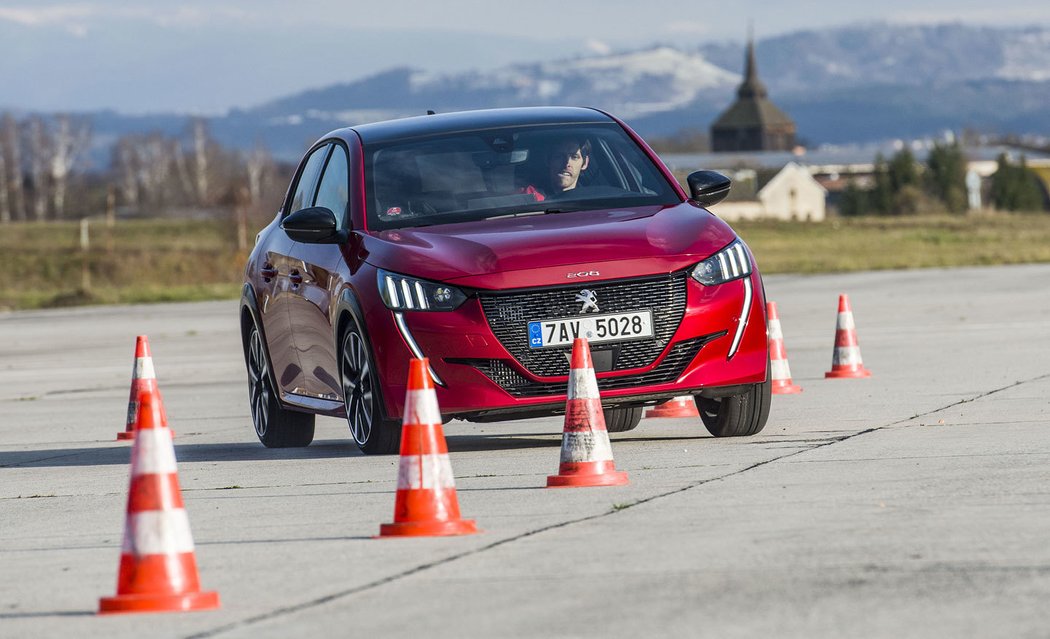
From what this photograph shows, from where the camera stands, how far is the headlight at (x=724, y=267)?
9.38 m

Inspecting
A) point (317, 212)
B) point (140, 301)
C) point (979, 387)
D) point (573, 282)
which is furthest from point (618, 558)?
point (140, 301)

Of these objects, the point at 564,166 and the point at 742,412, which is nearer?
the point at 742,412

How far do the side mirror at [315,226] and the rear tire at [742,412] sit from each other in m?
2.09

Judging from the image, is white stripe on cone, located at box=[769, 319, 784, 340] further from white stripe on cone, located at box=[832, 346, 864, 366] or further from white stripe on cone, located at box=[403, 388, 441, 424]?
white stripe on cone, located at box=[403, 388, 441, 424]

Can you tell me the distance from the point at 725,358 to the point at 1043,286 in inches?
891

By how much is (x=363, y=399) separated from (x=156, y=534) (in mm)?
4032

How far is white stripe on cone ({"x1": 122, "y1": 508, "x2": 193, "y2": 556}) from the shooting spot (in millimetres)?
5734

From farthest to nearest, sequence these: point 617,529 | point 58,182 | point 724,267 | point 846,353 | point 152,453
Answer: point 58,182 → point 846,353 → point 724,267 → point 617,529 → point 152,453

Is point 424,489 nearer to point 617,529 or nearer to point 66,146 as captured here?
point 617,529

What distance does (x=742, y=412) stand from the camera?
395 inches

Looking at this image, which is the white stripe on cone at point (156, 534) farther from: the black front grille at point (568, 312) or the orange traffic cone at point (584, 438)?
the black front grille at point (568, 312)

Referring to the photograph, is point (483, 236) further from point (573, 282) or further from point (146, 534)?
point (146, 534)

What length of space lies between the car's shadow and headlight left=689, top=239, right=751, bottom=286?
3.57 feet

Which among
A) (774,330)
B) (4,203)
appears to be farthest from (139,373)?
(4,203)
